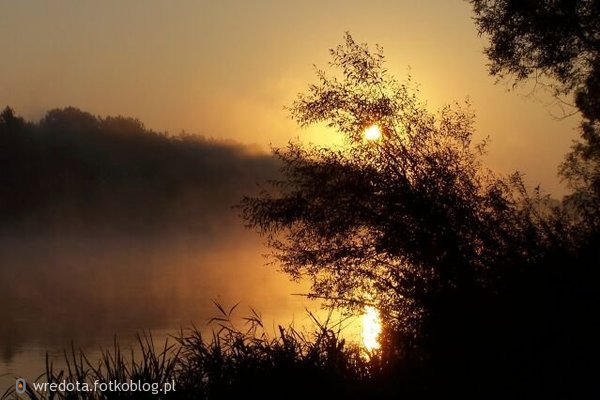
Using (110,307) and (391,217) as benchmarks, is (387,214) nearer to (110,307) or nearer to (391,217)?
(391,217)

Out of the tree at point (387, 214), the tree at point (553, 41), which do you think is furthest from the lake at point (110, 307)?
the tree at point (553, 41)

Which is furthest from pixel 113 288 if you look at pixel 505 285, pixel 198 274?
pixel 505 285

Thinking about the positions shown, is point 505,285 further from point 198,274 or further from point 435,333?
point 198,274

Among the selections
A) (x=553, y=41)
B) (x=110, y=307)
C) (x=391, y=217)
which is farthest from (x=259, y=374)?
(x=110, y=307)

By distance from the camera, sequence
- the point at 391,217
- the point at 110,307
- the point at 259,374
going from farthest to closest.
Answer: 1. the point at 110,307
2. the point at 391,217
3. the point at 259,374

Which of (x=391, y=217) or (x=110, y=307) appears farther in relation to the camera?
(x=110, y=307)

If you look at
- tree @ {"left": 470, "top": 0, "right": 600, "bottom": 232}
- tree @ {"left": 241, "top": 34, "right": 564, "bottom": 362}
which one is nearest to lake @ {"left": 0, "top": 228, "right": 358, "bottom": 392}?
tree @ {"left": 241, "top": 34, "right": 564, "bottom": 362}

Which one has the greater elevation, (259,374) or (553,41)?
(553,41)

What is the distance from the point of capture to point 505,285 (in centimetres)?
1173

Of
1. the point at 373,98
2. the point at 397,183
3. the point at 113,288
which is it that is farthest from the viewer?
the point at 113,288

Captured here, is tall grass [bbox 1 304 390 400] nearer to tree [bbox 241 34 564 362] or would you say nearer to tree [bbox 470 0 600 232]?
tree [bbox 241 34 564 362]

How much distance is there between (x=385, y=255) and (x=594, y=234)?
5.07m

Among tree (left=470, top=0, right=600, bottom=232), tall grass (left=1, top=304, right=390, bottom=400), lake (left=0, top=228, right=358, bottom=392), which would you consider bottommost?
tall grass (left=1, top=304, right=390, bottom=400)

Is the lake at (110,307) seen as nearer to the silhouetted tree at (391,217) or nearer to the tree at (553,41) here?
the silhouetted tree at (391,217)
